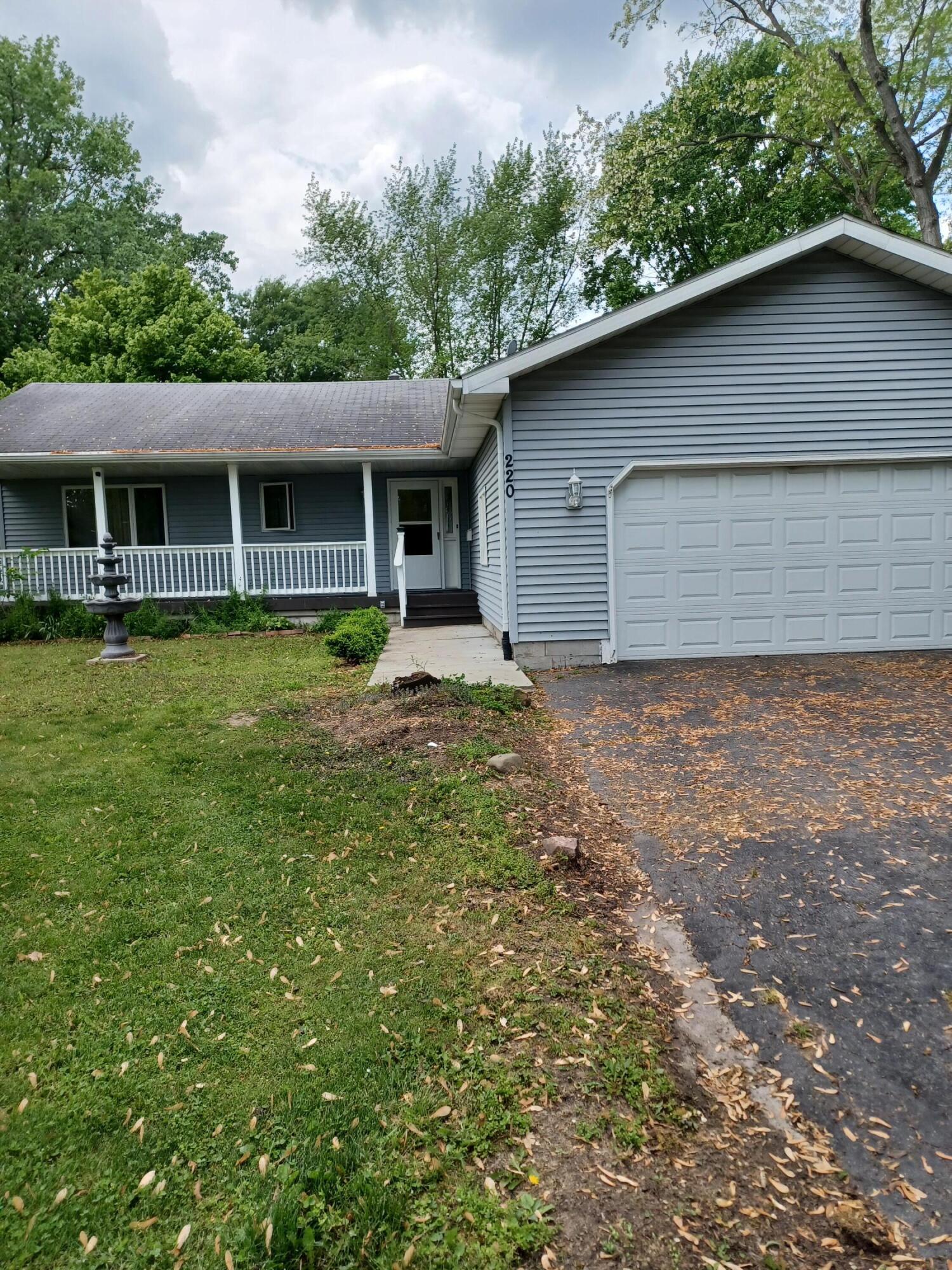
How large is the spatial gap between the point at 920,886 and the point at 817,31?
1961 centimetres

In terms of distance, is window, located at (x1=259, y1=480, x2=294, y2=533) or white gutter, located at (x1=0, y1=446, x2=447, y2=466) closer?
white gutter, located at (x1=0, y1=446, x2=447, y2=466)

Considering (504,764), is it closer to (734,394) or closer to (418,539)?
(734,394)

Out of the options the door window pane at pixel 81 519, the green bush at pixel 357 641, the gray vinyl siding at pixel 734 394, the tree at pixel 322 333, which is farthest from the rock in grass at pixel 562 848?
the tree at pixel 322 333

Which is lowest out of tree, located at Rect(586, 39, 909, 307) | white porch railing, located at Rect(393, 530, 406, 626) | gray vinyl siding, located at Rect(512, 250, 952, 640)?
white porch railing, located at Rect(393, 530, 406, 626)

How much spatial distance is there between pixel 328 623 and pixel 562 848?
8.86 metres

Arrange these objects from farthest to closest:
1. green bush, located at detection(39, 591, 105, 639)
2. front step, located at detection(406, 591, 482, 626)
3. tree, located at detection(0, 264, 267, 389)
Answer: tree, located at detection(0, 264, 267, 389)
front step, located at detection(406, 591, 482, 626)
green bush, located at detection(39, 591, 105, 639)

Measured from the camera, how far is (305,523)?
14.0 metres

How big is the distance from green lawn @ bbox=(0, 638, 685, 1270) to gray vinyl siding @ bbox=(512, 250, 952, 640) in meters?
4.01

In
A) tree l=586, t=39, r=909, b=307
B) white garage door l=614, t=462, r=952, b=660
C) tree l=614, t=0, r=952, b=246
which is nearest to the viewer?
white garage door l=614, t=462, r=952, b=660

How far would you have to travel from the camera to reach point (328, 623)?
11.8m

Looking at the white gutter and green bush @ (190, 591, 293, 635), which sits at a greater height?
the white gutter

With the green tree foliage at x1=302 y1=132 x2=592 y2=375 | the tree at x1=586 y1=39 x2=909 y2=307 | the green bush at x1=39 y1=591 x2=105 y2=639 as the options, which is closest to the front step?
the green bush at x1=39 y1=591 x2=105 y2=639

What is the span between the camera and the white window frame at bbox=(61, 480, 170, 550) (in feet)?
45.3

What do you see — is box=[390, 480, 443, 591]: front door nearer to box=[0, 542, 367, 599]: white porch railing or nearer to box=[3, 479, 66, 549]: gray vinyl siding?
box=[0, 542, 367, 599]: white porch railing
